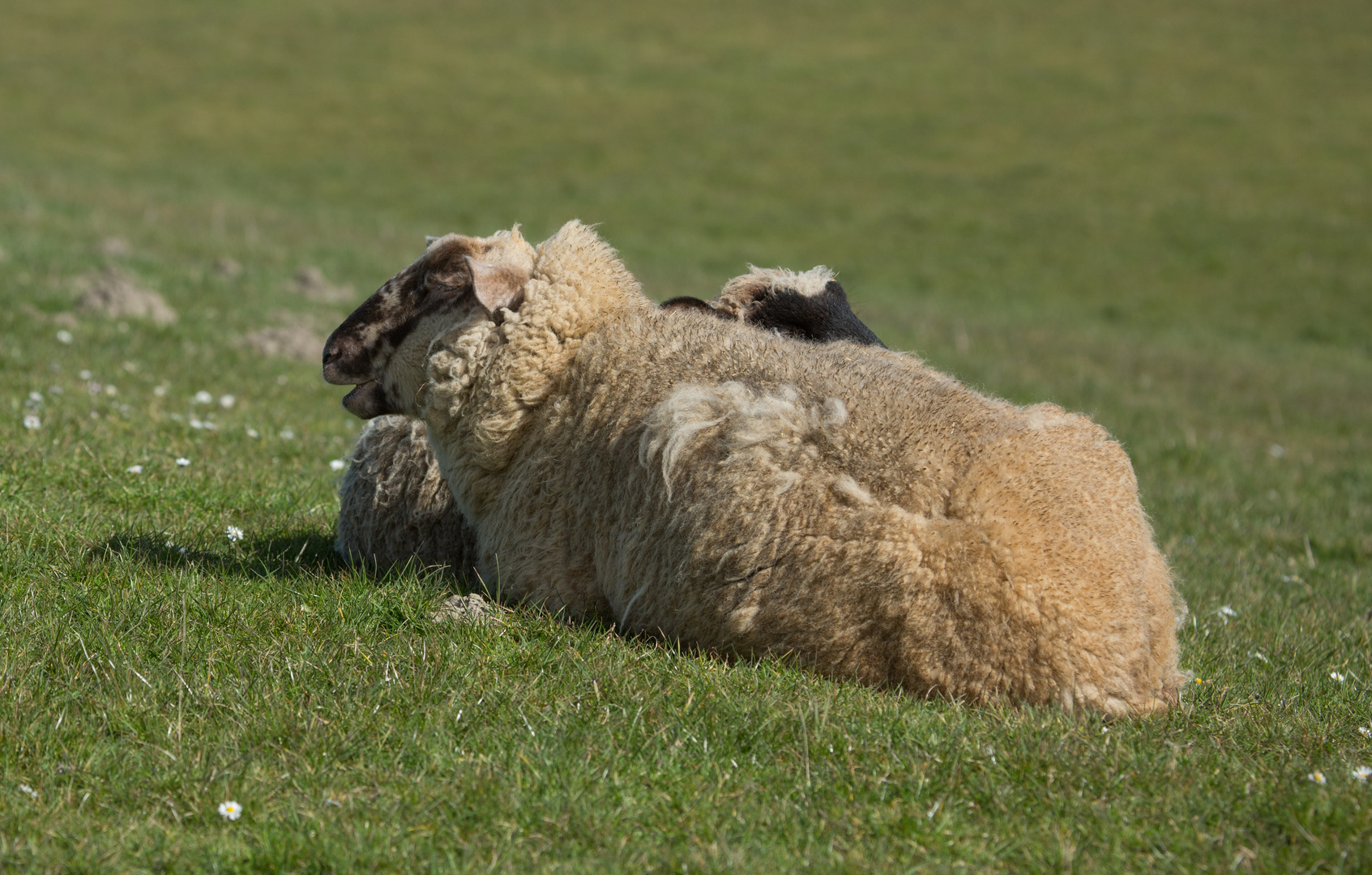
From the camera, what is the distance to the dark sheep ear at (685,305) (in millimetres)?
5297

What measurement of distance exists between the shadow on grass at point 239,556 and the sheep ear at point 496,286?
1.23 m

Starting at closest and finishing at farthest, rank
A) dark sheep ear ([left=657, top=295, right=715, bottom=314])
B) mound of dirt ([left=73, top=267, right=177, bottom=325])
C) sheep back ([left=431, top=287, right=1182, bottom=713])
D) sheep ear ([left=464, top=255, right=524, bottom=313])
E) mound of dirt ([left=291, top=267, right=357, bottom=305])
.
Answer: sheep back ([left=431, top=287, right=1182, bottom=713]) → sheep ear ([left=464, top=255, right=524, bottom=313]) → dark sheep ear ([left=657, top=295, right=715, bottom=314]) → mound of dirt ([left=73, top=267, right=177, bottom=325]) → mound of dirt ([left=291, top=267, right=357, bottom=305])

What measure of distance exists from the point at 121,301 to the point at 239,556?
6.35 m

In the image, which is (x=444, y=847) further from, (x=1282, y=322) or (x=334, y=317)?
(x=1282, y=322)

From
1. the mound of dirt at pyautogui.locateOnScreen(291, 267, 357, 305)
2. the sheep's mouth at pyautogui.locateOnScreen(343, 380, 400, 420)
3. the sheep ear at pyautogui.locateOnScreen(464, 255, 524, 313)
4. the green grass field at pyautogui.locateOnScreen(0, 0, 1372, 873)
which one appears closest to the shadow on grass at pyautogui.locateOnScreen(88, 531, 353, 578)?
the green grass field at pyautogui.locateOnScreen(0, 0, 1372, 873)

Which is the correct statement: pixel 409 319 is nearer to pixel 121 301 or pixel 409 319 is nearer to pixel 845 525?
pixel 845 525

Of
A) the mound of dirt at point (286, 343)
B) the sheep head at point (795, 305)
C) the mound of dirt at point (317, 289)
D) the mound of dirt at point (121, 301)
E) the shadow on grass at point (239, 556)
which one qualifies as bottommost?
the mound of dirt at point (317, 289)

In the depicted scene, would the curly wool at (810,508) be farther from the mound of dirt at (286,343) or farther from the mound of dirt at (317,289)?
the mound of dirt at (317,289)

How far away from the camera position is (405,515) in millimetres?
5422

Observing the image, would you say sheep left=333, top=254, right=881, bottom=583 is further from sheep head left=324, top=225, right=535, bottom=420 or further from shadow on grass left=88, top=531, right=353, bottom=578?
sheep head left=324, top=225, right=535, bottom=420

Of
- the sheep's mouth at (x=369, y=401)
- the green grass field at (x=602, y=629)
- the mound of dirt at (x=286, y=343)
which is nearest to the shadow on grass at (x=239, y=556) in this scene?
the green grass field at (x=602, y=629)

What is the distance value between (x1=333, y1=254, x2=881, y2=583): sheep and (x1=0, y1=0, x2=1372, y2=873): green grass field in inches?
8.2

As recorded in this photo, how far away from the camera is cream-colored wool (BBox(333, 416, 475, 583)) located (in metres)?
5.38

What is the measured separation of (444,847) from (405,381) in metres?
2.37
